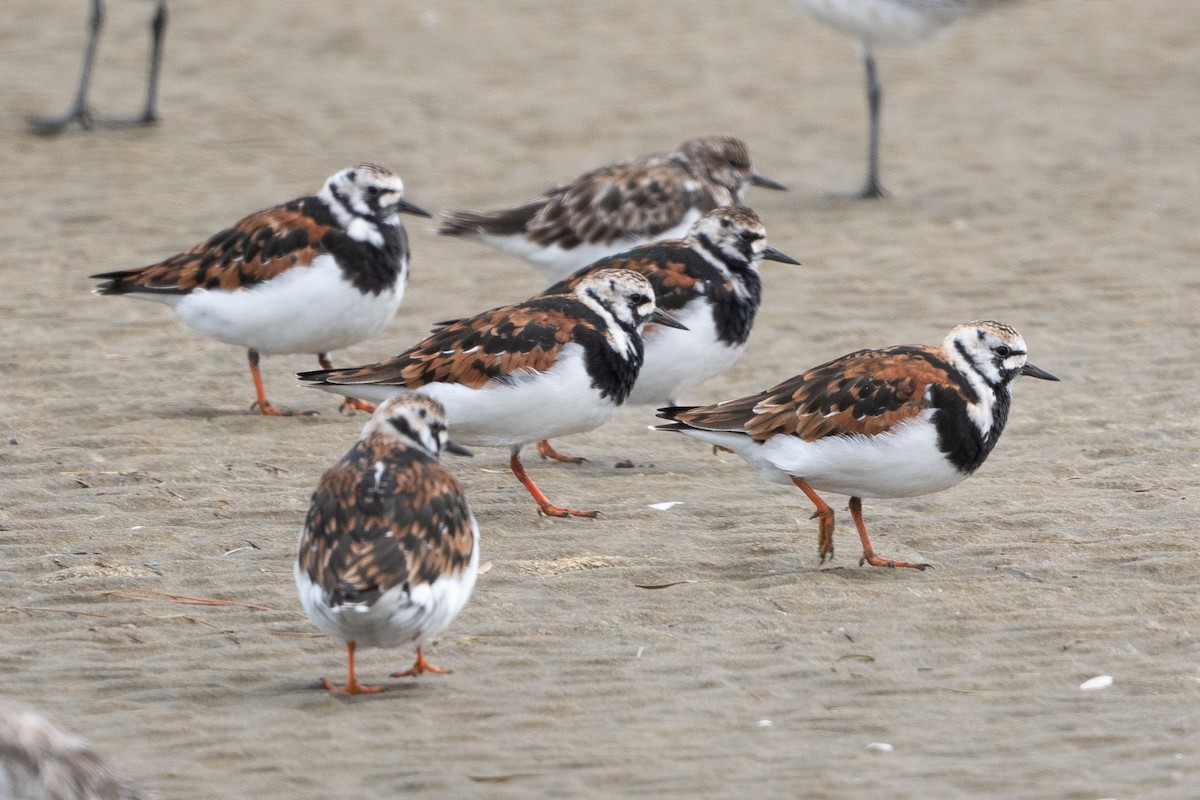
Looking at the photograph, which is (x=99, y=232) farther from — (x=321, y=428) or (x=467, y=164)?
(x=321, y=428)

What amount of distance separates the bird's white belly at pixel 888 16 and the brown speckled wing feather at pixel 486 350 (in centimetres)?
681

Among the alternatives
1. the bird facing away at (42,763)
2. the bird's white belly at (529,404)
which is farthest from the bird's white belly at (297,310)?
the bird facing away at (42,763)

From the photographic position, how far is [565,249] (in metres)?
10.3

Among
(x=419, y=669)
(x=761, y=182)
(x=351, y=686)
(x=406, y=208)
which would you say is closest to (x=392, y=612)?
(x=351, y=686)

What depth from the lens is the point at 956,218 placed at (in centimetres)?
1275

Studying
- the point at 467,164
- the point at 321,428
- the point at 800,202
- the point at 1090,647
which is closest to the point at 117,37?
the point at 467,164

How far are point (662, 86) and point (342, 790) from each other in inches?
475

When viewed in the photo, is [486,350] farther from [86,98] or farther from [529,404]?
[86,98]

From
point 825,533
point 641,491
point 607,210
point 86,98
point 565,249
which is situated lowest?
point 641,491

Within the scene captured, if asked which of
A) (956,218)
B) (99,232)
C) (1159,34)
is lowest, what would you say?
(99,232)

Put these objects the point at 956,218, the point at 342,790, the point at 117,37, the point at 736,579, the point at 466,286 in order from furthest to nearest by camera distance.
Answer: the point at 117,37 < the point at 956,218 < the point at 466,286 < the point at 736,579 < the point at 342,790

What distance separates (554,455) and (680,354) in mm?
759

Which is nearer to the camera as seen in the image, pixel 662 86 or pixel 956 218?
pixel 956 218

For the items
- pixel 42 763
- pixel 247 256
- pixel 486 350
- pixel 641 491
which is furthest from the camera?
pixel 247 256
